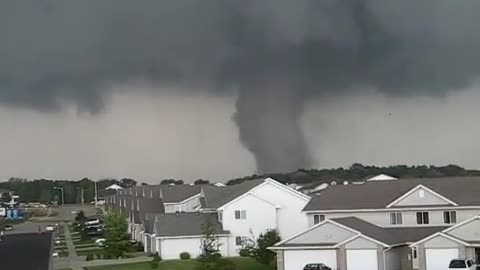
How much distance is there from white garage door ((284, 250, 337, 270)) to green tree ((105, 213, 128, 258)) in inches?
1188

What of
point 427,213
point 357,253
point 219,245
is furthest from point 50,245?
point 219,245

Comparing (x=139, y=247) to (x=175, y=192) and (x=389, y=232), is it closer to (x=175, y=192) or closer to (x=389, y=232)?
(x=175, y=192)

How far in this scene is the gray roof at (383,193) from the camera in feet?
246

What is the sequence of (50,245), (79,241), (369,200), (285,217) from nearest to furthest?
(50,245)
(369,200)
(285,217)
(79,241)

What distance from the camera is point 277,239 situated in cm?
8125

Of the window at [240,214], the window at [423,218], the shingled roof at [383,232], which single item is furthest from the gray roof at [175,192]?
the window at [423,218]

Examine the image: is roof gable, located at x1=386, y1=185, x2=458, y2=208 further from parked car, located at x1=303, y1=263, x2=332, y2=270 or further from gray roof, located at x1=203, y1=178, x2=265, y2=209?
gray roof, located at x1=203, y1=178, x2=265, y2=209

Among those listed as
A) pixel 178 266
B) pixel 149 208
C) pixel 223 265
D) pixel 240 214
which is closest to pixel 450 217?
pixel 223 265

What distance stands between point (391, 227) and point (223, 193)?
30477 millimetres

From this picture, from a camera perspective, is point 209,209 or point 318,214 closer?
point 318,214

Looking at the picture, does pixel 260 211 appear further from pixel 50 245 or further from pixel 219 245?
pixel 50 245

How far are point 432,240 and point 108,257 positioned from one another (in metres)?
40.2

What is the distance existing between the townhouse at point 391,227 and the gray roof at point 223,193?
1307 cm

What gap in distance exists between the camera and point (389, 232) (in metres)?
71.6
